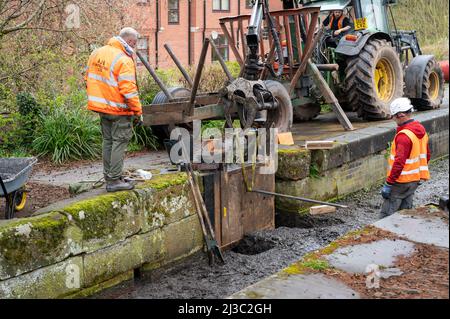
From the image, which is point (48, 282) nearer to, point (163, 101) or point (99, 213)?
point (99, 213)

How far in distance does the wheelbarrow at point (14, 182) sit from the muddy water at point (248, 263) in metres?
1.38

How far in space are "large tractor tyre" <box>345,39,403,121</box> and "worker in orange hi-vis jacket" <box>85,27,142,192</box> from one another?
5.86 metres

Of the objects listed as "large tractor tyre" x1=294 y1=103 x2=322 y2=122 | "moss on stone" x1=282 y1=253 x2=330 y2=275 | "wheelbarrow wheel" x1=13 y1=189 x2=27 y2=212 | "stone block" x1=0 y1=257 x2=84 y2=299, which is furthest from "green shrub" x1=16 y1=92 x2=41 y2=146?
"moss on stone" x1=282 y1=253 x2=330 y2=275

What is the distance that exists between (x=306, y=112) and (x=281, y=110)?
10.6 ft

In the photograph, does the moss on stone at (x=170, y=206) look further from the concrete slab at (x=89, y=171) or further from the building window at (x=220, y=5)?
the building window at (x=220, y=5)

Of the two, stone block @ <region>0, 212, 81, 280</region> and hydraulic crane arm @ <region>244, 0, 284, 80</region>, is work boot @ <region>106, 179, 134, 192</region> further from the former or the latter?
hydraulic crane arm @ <region>244, 0, 284, 80</region>

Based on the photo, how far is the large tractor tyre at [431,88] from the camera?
14.2m

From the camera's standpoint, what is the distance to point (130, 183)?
7.26 metres

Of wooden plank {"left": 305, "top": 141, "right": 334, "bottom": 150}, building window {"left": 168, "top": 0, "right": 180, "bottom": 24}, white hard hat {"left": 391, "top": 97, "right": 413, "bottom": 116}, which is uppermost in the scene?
building window {"left": 168, "top": 0, "right": 180, "bottom": 24}

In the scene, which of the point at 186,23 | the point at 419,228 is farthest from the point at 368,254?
the point at 186,23

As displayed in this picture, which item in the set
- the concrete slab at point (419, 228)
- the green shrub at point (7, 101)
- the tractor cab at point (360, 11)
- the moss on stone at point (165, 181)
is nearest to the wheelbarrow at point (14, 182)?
the moss on stone at point (165, 181)

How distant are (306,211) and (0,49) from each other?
5.42 metres

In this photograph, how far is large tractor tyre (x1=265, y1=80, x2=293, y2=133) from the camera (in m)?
10.1

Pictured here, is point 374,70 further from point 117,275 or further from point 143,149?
point 117,275
